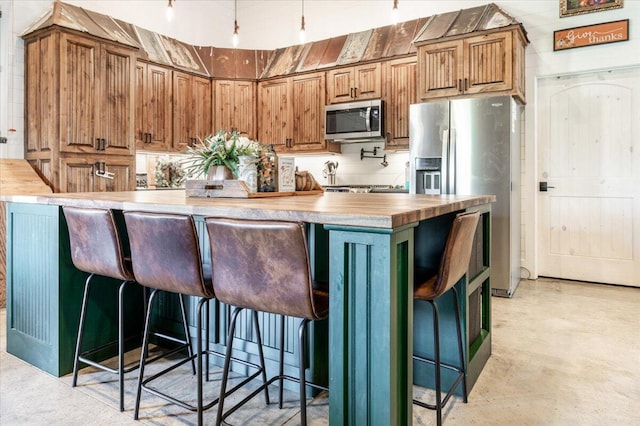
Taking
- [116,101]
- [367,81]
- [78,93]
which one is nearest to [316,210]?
[78,93]

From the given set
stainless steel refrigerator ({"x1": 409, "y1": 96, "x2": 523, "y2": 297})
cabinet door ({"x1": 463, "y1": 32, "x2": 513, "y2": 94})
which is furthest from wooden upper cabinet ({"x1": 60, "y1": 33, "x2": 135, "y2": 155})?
cabinet door ({"x1": 463, "y1": 32, "x2": 513, "y2": 94})

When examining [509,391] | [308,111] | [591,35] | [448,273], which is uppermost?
[591,35]

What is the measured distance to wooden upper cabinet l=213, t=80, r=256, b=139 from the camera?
585 cm

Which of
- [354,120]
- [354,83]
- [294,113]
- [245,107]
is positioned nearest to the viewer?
[354,120]

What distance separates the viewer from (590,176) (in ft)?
14.6

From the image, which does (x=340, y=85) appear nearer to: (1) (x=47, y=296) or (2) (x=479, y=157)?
(2) (x=479, y=157)

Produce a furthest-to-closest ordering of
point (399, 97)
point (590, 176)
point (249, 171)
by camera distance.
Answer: point (399, 97) → point (590, 176) → point (249, 171)

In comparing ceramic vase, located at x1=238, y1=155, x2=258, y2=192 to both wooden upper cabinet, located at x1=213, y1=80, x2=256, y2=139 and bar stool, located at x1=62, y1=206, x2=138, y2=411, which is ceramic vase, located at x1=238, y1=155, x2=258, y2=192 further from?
wooden upper cabinet, located at x1=213, y1=80, x2=256, y2=139

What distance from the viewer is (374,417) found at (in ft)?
4.57

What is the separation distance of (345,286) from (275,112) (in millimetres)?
4734

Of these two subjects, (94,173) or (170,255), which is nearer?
(170,255)

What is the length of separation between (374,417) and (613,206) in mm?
4130

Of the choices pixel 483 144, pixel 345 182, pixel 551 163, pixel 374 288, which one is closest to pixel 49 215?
pixel 374 288

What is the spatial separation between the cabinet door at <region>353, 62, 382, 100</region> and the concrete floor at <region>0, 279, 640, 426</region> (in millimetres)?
2989
